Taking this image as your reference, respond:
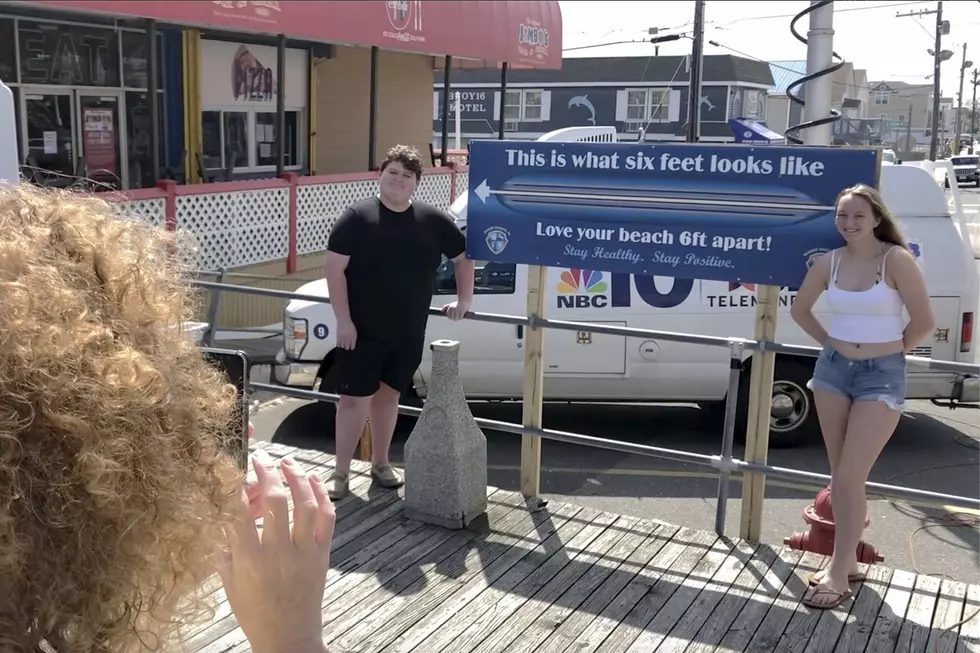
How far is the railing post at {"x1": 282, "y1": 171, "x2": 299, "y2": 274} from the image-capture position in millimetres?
13094

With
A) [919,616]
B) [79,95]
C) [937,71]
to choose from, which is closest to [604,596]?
[919,616]

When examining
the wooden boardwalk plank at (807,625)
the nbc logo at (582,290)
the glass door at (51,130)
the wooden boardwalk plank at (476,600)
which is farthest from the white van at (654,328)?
the glass door at (51,130)

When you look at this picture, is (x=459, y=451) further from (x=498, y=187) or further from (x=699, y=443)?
(x=699, y=443)

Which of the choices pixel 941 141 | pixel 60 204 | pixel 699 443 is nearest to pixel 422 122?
pixel 699 443

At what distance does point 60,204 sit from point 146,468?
0.36 m

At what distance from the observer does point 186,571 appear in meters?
1.13

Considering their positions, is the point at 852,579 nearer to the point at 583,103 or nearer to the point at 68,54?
the point at 68,54

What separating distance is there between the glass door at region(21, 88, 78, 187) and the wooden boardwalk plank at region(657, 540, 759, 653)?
1005 centimetres

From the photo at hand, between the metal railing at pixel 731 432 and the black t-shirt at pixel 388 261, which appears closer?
the metal railing at pixel 731 432

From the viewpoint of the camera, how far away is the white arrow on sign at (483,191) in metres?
4.95

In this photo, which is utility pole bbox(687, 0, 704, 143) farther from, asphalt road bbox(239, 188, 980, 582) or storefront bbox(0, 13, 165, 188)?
asphalt road bbox(239, 188, 980, 582)

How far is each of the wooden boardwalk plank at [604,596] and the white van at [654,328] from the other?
101 inches

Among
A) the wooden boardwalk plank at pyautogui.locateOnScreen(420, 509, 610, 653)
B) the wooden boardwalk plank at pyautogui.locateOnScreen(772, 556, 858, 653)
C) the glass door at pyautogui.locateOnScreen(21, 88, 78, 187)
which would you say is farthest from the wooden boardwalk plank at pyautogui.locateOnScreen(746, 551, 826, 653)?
the glass door at pyautogui.locateOnScreen(21, 88, 78, 187)

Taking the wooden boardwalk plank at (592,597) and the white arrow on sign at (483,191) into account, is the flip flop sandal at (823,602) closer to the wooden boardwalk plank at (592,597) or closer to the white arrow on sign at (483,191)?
the wooden boardwalk plank at (592,597)
